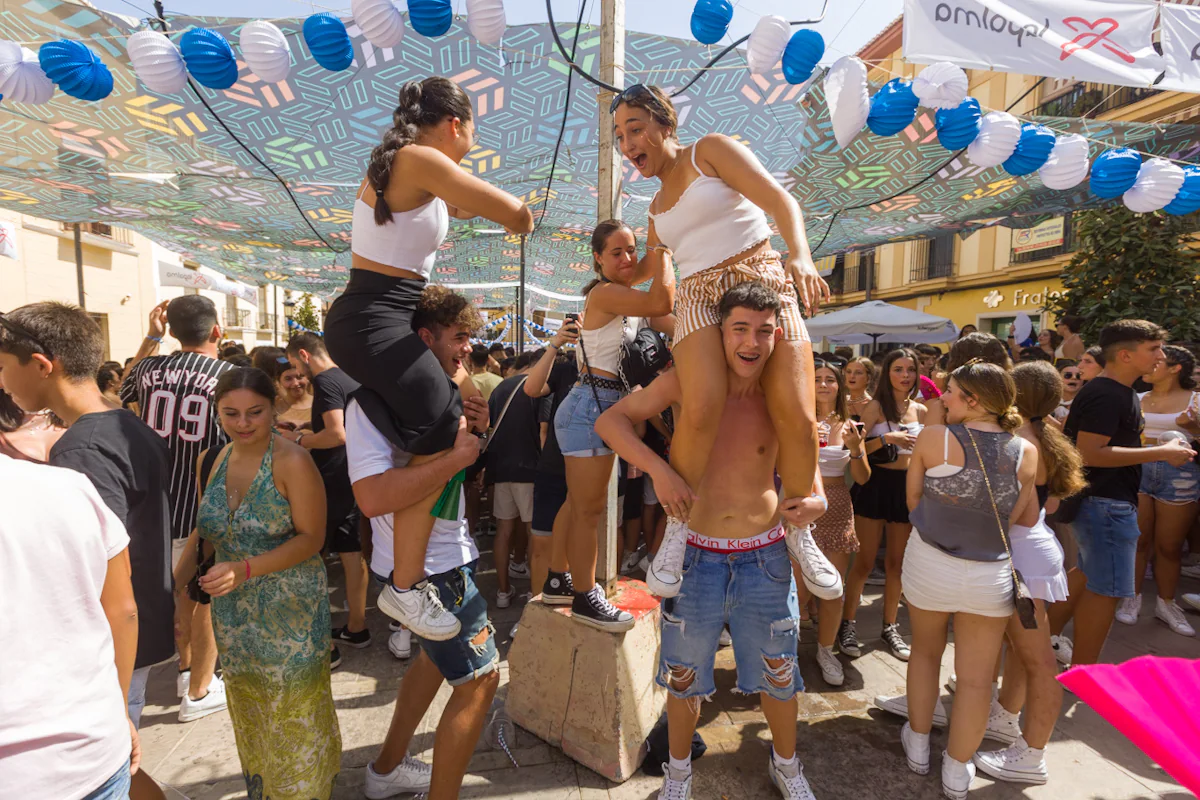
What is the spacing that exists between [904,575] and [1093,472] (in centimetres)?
168

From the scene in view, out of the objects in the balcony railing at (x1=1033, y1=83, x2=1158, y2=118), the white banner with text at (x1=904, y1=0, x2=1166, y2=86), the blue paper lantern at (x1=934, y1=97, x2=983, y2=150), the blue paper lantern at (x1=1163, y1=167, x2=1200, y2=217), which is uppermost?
the balcony railing at (x1=1033, y1=83, x2=1158, y2=118)

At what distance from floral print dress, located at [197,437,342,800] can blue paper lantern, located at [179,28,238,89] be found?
249 centimetres

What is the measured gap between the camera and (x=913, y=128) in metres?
4.75

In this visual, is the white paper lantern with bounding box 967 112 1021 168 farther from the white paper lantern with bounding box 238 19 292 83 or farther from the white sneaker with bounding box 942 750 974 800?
the white paper lantern with bounding box 238 19 292 83

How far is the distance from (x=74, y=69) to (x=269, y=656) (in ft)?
10.9

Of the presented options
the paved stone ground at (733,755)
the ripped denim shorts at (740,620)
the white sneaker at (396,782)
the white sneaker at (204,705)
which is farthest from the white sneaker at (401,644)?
the ripped denim shorts at (740,620)

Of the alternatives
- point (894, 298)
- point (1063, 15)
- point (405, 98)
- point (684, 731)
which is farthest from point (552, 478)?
point (894, 298)

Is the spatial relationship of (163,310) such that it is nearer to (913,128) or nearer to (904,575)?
(904,575)

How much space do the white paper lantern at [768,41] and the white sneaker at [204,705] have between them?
4.75 metres

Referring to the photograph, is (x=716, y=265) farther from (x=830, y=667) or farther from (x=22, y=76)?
(x=22, y=76)

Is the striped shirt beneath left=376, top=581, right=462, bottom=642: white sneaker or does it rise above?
above

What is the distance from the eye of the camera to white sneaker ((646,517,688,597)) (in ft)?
6.97

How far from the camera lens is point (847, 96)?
12.0ft

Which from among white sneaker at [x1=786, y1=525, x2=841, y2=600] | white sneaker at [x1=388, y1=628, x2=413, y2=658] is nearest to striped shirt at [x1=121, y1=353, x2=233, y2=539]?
white sneaker at [x1=388, y1=628, x2=413, y2=658]
